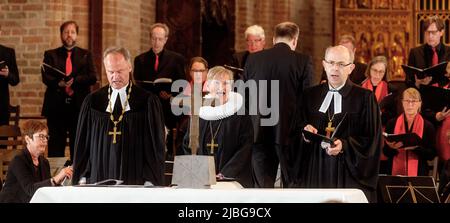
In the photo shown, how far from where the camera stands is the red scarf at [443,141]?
12.0 m

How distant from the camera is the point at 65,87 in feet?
42.4

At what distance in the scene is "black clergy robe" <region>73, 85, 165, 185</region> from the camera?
26.2 ft

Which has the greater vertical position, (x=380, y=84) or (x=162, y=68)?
(x=162, y=68)

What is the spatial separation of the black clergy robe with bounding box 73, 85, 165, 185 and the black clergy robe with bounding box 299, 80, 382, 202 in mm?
1189

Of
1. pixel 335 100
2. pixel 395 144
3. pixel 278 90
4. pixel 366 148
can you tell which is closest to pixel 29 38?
pixel 278 90

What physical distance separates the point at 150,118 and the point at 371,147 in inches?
66.8

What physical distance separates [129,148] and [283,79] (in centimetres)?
273

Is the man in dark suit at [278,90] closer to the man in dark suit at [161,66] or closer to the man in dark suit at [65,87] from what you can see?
the man in dark suit at [161,66]

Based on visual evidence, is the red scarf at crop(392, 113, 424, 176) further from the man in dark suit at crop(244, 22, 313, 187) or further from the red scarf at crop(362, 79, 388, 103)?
the man in dark suit at crop(244, 22, 313, 187)

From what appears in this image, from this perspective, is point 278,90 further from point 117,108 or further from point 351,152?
point 117,108

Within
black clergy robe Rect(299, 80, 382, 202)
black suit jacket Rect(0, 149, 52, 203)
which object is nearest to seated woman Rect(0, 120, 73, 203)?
black suit jacket Rect(0, 149, 52, 203)
